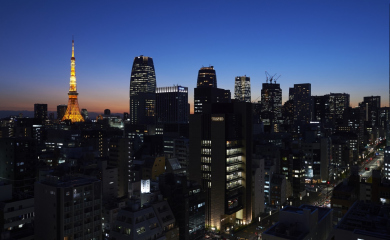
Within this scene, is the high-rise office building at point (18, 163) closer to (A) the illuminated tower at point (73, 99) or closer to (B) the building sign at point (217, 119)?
(B) the building sign at point (217, 119)

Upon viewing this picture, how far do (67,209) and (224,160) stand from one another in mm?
28984

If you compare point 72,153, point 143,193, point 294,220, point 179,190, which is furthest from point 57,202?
point 72,153

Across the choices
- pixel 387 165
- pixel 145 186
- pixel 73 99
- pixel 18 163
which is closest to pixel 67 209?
pixel 145 186

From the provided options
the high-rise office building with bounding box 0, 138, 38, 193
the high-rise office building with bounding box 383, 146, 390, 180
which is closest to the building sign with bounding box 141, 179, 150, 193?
the high-rise office building with bounding box 0, 138, 38, 193

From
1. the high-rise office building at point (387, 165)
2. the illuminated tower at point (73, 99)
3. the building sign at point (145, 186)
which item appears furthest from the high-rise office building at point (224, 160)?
the illuminated tower at point (73, 99)

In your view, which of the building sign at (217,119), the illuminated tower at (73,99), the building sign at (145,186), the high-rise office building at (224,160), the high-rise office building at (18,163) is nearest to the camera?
the building sign at (145,186)

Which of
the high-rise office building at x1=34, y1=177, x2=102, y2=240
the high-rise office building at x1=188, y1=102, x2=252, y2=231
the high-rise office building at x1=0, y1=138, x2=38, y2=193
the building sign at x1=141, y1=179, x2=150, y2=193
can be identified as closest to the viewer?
the high-rise office building at x1=34, y1=177, x2=102, y2=240

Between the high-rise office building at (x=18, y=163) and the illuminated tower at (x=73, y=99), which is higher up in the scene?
the illuminated tower at (x=73, y=99)

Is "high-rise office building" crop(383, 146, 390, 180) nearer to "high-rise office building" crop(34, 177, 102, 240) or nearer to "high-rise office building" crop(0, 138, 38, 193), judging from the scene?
"high-rise office building" crop(34, 177, 102, 240)

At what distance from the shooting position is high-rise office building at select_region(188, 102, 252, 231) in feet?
181

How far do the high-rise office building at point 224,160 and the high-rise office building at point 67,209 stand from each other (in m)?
23.5

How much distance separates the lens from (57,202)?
34.2 m

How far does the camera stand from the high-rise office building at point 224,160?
55312 millimetres

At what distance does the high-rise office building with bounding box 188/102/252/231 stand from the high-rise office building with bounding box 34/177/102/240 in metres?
23.5
